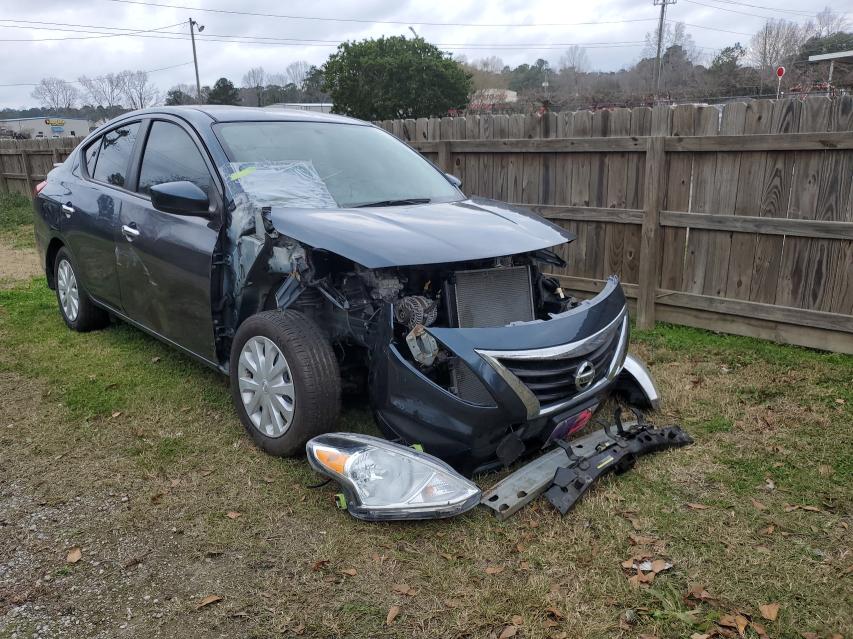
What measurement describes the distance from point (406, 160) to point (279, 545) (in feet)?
8.79

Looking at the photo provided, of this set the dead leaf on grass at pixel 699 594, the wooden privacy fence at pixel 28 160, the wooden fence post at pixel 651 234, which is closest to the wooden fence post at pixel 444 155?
the wooden fence post at pixel 651 234

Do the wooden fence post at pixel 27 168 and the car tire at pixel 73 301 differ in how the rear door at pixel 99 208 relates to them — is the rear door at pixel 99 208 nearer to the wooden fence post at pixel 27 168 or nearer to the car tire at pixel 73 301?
the car tire at pixel 73 301

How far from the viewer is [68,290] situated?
5.72m

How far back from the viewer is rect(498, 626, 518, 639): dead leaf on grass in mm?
2387

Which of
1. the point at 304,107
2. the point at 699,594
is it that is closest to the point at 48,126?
the point at 304,107

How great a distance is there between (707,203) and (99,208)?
462cm

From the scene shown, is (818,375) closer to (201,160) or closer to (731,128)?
(731,128)

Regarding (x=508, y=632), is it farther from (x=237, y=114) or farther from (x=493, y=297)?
(x=237, y=114)

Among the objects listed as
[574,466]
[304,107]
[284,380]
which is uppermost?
[304,107]

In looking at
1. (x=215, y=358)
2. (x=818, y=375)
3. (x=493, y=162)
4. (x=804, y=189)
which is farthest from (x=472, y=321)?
(x=493, y=162)

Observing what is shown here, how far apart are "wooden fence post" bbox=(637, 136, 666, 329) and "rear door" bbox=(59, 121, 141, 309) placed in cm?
395

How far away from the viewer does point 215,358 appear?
398 centimetres

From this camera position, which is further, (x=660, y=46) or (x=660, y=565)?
(x=660, y=46)

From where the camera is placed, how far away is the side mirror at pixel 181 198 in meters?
3.67
